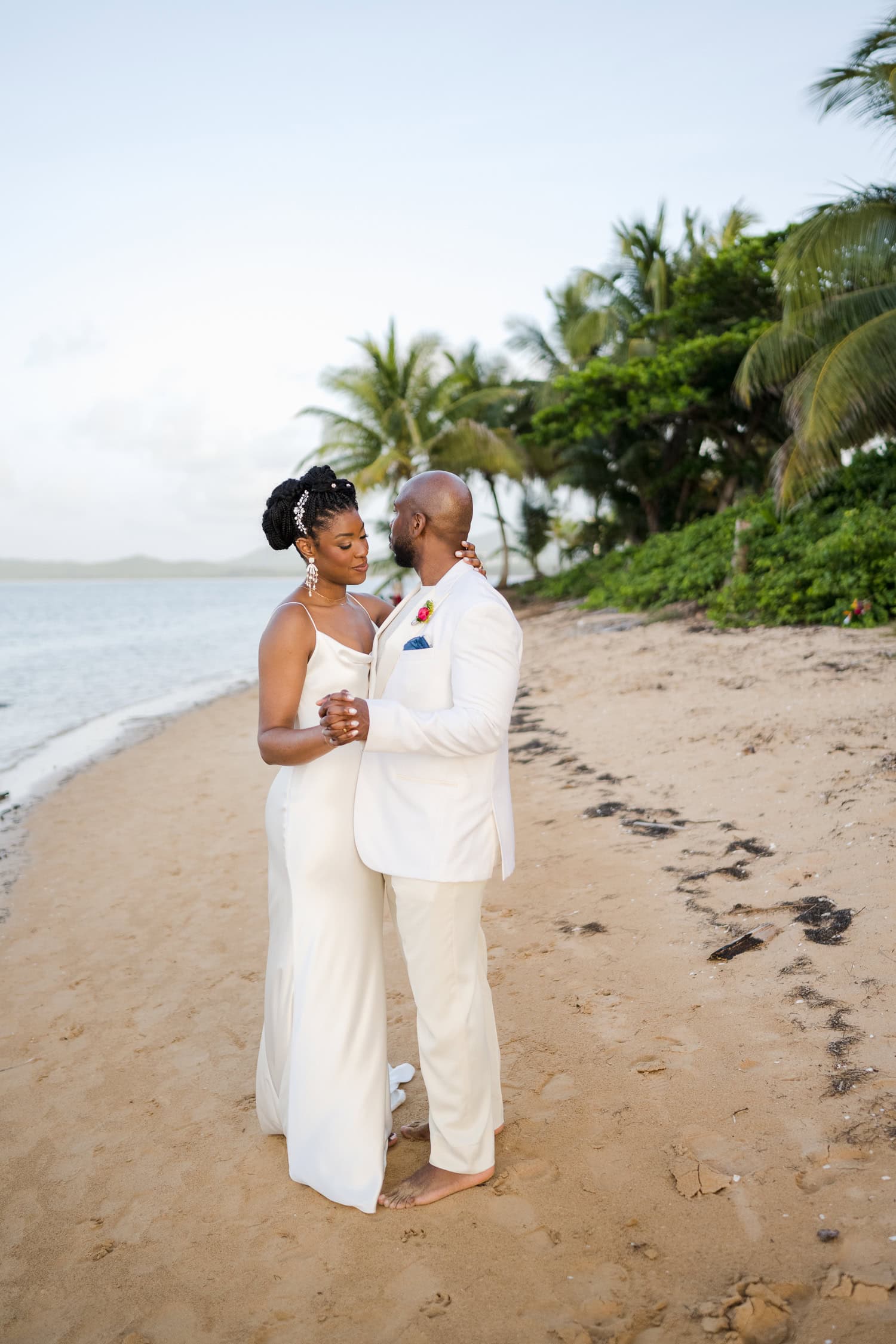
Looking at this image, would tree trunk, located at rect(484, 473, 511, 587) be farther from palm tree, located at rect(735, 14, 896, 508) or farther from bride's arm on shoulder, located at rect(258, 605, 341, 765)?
bride's arm on shoulder, located at rect(258, 605, 341, 765)

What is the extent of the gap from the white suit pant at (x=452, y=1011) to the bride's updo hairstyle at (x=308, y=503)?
1097 mm

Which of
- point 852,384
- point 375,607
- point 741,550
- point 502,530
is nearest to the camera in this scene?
point 375,607

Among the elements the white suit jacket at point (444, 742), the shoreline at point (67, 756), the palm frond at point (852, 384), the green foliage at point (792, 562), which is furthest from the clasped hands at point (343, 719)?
the palm frond at point (852, 384)

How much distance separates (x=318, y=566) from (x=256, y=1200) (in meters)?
2.02

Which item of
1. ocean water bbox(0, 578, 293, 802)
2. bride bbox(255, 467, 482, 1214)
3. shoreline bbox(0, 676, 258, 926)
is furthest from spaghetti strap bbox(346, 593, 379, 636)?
ocean water bbox(0, 578, 293, 802)

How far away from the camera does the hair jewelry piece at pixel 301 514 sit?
2770 mm

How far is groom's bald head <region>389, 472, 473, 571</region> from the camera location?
262 cm

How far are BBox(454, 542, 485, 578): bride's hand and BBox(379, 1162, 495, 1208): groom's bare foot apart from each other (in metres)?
1.84

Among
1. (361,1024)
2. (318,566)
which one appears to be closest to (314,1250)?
(361,1024)

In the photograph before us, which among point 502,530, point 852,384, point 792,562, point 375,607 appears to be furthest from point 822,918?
point 502,530

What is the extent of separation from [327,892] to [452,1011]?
517 millimetres

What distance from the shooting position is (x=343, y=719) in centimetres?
232

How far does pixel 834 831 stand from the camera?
4.95m

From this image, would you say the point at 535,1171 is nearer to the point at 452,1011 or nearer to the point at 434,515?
the point at 452,1011
